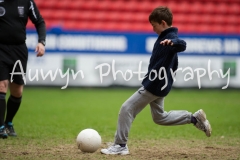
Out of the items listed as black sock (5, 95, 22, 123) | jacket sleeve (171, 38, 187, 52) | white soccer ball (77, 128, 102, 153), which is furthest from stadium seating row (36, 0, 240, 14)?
jacket sleeve (171, 38, 187, 52)

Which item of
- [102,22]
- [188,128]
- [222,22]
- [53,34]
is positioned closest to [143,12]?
[102,22]

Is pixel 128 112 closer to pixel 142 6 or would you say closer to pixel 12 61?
pixel 12 61

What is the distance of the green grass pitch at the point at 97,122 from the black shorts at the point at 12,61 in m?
0.94

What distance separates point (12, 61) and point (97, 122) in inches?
109

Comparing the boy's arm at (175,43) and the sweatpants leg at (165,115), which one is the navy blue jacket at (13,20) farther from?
the boy's arm at (175,43)

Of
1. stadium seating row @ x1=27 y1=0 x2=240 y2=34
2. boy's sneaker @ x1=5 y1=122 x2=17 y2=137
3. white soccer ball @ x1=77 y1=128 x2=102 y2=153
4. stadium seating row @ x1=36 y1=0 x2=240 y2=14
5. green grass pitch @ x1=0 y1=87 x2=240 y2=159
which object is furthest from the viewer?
stadium seating row @ x1=36 y1=0 x2=240 y2=14

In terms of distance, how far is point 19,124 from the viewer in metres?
9.45

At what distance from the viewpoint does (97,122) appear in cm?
988

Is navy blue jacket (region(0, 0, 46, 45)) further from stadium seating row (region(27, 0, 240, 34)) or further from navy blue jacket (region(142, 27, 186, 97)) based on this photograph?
stadium seating row (region(27, 0, 240, 34))

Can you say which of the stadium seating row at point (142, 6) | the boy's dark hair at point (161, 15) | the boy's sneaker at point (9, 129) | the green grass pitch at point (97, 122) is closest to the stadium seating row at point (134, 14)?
the stadium seating row at point (142, 6)

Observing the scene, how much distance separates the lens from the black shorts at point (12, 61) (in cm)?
753

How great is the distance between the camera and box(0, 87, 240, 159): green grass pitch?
6879mm

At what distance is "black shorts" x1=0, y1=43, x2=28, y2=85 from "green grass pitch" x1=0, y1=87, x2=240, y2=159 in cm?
94

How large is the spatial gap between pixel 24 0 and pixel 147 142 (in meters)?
2.89
